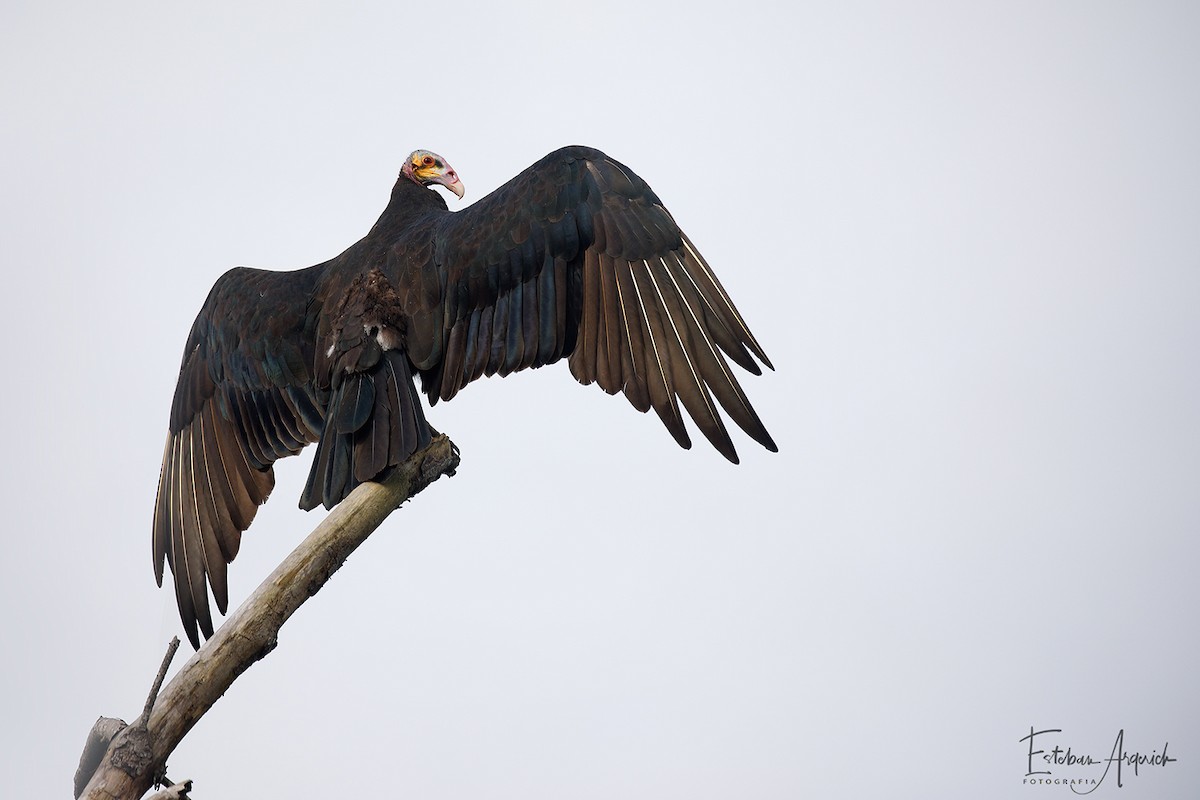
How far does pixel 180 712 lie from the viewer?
11.3 feet

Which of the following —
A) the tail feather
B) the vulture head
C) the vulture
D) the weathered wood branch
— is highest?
the vulture head

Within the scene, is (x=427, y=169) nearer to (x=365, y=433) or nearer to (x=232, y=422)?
(x=232, y=422)

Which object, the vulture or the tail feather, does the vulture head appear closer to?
the vulture

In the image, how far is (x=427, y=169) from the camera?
6.57 meters

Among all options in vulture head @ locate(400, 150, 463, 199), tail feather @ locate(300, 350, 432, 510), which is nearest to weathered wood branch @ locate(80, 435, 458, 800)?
tail feather @ locate(300, 350, 432, 510)

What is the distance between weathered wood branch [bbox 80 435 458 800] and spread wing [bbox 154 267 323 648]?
1661mm

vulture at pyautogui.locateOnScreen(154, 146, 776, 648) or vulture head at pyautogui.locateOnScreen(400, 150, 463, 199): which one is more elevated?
vulture head at pyautogui.locateOnScreen(400, 150, 463, 199)

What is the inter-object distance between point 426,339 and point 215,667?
1.85 meters

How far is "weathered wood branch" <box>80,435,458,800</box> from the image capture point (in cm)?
336

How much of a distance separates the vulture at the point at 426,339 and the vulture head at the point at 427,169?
36.5 inches

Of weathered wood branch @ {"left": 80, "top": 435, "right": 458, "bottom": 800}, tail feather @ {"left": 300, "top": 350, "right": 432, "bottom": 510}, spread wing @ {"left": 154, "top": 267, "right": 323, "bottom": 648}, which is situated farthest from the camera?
spread wing @ {"left": 154, "top": 267, "right": 323, "bottom": 648}

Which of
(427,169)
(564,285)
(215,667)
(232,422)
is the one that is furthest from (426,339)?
(427,169)

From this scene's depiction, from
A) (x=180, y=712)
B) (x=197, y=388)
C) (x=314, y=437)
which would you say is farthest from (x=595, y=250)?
(x=180, y=712)

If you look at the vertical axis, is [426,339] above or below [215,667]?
above
